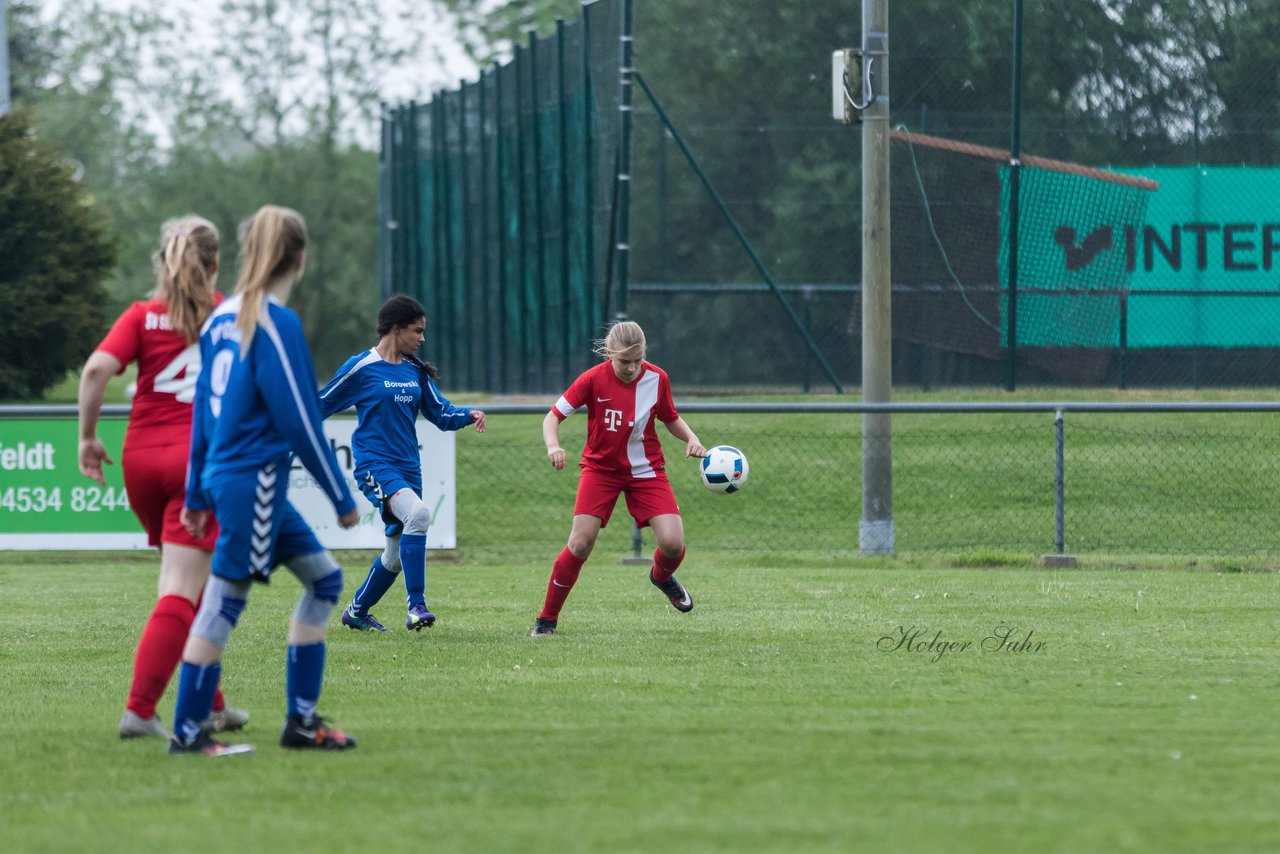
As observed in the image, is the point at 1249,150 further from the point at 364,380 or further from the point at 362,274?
the point at 362,274

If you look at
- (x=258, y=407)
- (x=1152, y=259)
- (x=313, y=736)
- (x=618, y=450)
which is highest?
(x=1152, y=259)

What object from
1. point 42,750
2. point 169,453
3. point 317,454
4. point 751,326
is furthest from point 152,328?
point 751,326

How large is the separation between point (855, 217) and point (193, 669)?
15.1 metres

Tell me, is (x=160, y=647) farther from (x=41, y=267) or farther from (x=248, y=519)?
(x=41, y=267)

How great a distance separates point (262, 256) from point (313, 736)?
1.63 m

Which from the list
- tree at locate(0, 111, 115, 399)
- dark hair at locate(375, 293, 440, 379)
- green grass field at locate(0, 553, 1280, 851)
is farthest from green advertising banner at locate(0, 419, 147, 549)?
tree at locate(0, 111, 115, 399)

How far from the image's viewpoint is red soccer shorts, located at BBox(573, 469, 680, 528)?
357 inches

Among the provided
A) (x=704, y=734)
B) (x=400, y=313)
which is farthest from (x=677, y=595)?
(x=704, y=734)

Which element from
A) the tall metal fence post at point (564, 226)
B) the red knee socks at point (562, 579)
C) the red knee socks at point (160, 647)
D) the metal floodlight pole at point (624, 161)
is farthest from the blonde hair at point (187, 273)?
the tall metal fence post at point (564, 226)

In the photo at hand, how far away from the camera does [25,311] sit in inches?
952

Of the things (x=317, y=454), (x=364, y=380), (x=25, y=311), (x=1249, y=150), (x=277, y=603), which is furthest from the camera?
(x=25, y=311)

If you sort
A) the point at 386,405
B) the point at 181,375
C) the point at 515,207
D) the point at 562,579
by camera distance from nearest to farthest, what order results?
the point at 181,375, the point at 562,579, the point at 386,405, the point at 515,207

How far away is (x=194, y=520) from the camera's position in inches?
227

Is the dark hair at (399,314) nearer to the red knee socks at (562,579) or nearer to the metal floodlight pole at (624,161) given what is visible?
the red knee socks at (562,579)
